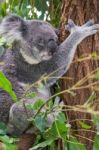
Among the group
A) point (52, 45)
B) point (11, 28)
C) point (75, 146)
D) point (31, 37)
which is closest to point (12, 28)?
point (11, 28)

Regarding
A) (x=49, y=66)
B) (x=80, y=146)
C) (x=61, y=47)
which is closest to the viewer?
(x=80, y=146)

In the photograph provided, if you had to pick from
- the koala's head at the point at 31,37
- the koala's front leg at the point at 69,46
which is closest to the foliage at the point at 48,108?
the koala's head at the point at 31,37

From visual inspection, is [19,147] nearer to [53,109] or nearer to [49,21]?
[53,109]

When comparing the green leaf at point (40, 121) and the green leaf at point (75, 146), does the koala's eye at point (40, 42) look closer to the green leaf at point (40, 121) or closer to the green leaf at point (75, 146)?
the green leaf at point (40, 121)

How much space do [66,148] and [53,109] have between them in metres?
0.24

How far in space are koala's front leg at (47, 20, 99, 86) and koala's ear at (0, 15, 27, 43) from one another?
0.30 metres

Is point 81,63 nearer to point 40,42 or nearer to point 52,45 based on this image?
point 52,45

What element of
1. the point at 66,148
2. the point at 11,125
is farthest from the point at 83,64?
the point at 11,125

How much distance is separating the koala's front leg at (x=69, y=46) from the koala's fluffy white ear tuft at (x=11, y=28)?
12.0 inches

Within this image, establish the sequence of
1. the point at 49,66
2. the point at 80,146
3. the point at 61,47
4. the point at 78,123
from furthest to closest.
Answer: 1. the point at 49,66
2. the point at 61,47
3. the point at 78,123
4. the point at 80,146

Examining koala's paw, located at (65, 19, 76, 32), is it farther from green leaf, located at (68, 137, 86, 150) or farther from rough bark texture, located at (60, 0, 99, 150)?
green leaf, located at (68, 137, 86, 150)

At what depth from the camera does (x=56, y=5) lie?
302cm

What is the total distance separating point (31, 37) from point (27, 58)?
0.15m

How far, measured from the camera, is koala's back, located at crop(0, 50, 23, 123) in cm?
297
